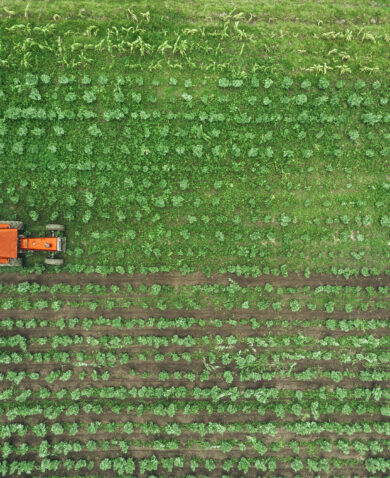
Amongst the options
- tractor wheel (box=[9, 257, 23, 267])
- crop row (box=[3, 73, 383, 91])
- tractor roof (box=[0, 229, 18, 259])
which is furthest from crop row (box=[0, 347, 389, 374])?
crop row (box=[3, 73, 383, 91])

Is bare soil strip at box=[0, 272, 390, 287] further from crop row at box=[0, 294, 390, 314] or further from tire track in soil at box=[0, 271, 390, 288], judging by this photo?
crop row at box=[0, 294, 390, 314]

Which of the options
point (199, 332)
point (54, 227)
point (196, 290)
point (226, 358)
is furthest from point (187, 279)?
→ point (54, 227)

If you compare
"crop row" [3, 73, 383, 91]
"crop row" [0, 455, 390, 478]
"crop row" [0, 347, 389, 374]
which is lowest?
"crop row" [0, 455, 390, 478]

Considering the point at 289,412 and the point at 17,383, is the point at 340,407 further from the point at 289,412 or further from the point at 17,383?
the point at 17,383

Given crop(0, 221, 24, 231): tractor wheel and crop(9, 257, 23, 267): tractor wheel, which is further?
crop(0, 221, 24, 231): tractor wheel

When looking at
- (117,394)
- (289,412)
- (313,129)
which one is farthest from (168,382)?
(313,129)
